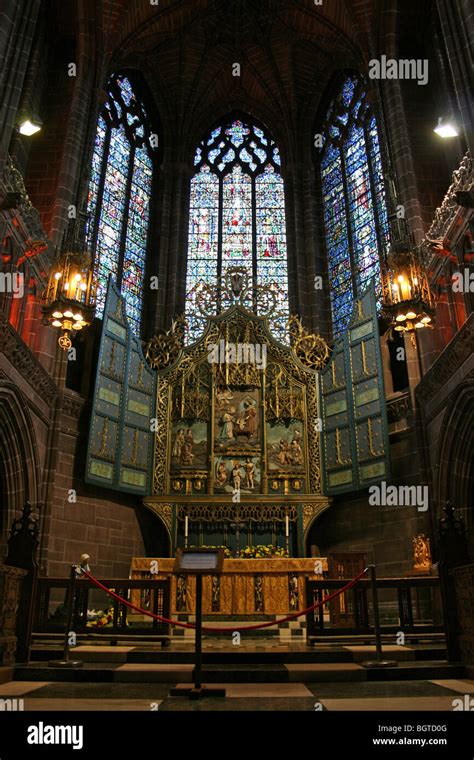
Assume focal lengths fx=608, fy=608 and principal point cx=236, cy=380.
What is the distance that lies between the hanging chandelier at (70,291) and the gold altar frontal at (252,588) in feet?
16.0

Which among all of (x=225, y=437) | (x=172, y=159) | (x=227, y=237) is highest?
(x=172, y=159)

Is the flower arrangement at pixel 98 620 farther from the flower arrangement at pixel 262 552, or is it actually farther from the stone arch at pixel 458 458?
the stone arch at pixel 458 458

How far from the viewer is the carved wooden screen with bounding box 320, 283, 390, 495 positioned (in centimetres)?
1337

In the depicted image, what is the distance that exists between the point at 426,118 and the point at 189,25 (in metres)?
9.33

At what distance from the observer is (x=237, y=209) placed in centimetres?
Answer: 2095

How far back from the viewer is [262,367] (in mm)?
15352

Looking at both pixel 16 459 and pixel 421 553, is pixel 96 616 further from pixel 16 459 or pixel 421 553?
pixel 421 553

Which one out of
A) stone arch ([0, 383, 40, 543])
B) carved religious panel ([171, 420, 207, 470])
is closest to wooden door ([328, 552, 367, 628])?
carved religious panel ([171, 420, 207, 470])

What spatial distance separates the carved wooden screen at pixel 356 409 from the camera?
43.9ft

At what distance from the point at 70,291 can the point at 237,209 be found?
38.9ft

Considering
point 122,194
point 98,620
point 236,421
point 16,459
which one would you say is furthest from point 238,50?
point 98,620

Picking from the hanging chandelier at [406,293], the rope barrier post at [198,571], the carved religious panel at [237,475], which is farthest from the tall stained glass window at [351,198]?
the rope barrier post at [198,571]
